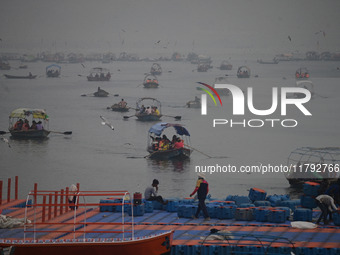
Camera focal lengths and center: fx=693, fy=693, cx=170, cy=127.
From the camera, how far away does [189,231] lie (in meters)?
12.4

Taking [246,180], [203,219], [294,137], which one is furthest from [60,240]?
[294,137]

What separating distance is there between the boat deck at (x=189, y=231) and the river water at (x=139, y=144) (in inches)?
474

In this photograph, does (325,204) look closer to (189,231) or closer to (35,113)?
(189,231)

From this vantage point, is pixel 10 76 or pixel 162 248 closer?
pixel 162 248

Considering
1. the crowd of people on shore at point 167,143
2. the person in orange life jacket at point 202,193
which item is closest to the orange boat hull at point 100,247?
the person in orange life jacket at point 202,193

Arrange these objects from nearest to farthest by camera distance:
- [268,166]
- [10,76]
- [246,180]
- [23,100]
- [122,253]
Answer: [122,253], [246,180], [268,166], [23,100], [10,76]

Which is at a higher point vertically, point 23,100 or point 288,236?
point 23,100

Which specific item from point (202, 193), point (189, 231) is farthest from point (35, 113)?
point (189, 231)

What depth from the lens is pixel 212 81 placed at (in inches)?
3610

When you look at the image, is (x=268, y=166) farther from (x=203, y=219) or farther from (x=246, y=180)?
(x=203, y=219)

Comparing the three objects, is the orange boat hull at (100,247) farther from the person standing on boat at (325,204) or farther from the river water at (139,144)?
the river water at (139,144)

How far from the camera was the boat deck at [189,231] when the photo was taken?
37.5 feet

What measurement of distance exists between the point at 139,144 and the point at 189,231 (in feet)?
85.6

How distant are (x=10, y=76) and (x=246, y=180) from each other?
64720 mm
